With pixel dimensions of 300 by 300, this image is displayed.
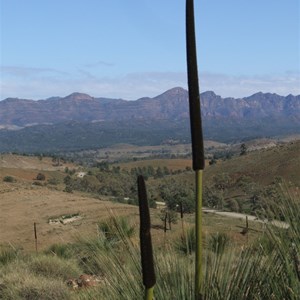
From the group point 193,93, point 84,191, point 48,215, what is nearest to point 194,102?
point 193,93

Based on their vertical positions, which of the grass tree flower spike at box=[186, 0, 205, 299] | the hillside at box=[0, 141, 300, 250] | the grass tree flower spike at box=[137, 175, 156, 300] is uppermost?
the grass tree flower spike at box=[186, 0, 205, 299]

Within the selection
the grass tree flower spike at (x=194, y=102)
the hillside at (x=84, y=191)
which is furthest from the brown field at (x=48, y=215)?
the grass tree flower spike at (x=194, y=102)

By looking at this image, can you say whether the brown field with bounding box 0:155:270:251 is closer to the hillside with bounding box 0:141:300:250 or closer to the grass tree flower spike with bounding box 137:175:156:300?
the hillside with bounding box 0:141:300:250

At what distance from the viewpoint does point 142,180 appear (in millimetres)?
2627

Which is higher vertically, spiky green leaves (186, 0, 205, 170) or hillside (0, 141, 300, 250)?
spiky green leaves (186, 0, 205, 170)

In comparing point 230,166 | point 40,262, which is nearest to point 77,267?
point 40,262

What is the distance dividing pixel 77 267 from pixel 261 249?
831 cm

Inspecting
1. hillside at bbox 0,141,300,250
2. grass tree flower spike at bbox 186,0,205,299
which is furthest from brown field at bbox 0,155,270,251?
grass tree flower spike at bbox 186,0,205,299

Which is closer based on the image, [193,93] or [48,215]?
[193,93]

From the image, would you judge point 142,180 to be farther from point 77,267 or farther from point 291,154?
point 291,154

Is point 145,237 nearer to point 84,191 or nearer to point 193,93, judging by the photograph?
point 193,93

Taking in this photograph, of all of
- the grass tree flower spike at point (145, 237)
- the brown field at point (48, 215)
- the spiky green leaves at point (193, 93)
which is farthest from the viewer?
the brown field at point (48, 215)

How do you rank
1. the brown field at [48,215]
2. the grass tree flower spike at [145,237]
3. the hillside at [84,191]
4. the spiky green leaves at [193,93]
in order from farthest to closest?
the hillside at [84,191], the brown field at [48,215], the spiky green leaves at [193,93], the grass tree flower spike at [145,237]

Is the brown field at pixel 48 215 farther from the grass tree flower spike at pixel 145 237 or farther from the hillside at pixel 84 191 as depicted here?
the grass tree flower spike at pixel 145 237
